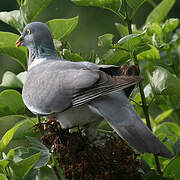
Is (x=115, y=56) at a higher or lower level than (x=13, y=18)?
lower

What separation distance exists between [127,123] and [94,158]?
17 centimetres

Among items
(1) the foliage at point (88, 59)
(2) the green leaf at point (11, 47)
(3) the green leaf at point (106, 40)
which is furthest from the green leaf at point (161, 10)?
(2) the green leaf at point (11, 47)

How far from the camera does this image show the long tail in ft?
5.14

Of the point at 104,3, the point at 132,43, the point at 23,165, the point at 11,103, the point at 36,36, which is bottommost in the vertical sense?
the point at 23,165

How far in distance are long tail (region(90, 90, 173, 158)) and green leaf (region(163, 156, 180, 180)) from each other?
226mm

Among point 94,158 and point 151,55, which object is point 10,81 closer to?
point 94,158

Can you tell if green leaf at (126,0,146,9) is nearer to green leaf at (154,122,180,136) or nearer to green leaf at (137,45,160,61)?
green leaf at (137,45,160,61)

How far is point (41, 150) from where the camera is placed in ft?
5.61

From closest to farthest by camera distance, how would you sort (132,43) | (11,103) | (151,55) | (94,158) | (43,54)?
1. (94,158)
2. (132,43)
3. (11,103)
4. (151,55)
5. (43,54)

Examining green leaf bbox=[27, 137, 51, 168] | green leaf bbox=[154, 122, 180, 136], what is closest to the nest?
green leaf bbox=[27, 137, 51, 168]

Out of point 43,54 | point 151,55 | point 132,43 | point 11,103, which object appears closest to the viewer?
point 132,43

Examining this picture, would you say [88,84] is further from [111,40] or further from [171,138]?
[171,138]

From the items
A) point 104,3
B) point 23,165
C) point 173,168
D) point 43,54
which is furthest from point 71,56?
point 173,168

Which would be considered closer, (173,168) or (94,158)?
(94,158)
